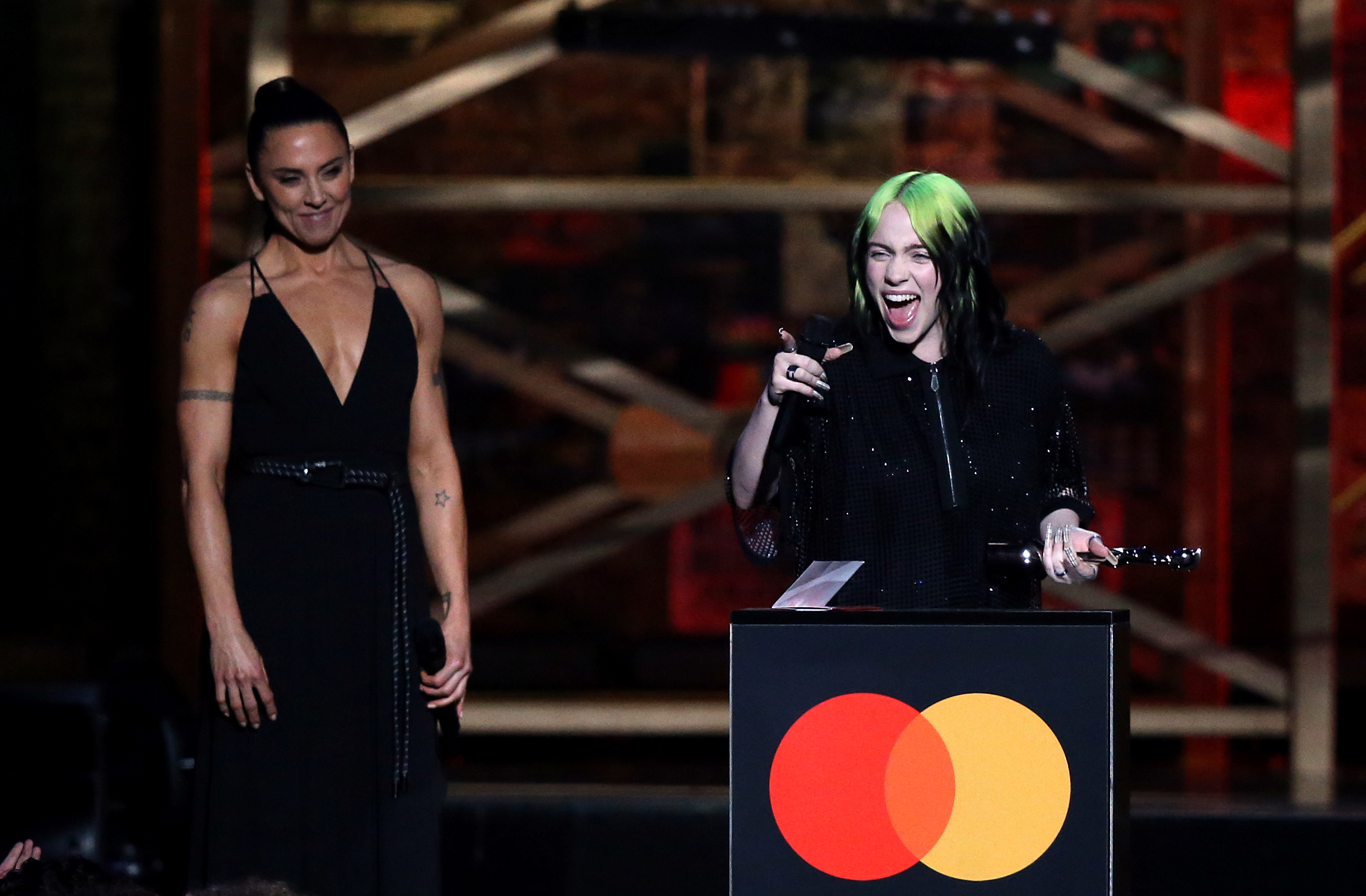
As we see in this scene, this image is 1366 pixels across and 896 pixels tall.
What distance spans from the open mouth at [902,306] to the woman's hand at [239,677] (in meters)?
0.94

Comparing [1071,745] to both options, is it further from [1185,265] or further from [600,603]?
[600,603]

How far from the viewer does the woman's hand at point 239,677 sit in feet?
7.19

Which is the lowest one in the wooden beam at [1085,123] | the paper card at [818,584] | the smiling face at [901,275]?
the paper card at [818,584]

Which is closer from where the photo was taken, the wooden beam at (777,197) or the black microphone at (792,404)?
the black microphone at (792,404)

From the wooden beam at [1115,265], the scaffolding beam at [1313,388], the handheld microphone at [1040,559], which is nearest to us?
the handheld microphone at [1040,559]

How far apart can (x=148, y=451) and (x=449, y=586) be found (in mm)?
3242

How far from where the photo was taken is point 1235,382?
559cm

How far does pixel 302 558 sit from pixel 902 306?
0.88m

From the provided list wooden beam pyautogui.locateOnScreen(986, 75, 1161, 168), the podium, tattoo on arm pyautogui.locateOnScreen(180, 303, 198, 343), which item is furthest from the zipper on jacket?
wooden beam pyautogui.locateOnScreen(986, 75, 1161, 168)

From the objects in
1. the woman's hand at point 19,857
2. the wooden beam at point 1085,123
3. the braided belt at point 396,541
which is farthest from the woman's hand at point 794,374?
the wooden beam at point 1085,123

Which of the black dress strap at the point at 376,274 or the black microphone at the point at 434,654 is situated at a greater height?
the black dress strap at the point at 376,274

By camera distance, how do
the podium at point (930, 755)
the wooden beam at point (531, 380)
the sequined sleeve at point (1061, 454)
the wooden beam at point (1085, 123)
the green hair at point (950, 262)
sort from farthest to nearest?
1. the wooden beam at point (1085, 123)
2. the wooden beam at point (531, 380)
3. the sequined sleeve at point (1061, 454)
4. the green hair at point (950, 262)
5. the podium at point (930, 755)

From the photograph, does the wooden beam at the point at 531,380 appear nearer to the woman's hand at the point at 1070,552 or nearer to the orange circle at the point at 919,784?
the woman's hand at the point at 1070,552

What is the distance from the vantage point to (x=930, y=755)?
1609 millimetres
